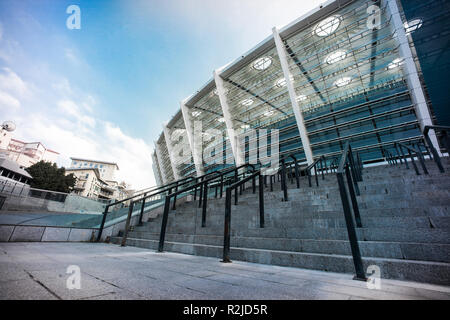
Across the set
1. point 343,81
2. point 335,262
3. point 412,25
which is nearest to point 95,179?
point 343,81

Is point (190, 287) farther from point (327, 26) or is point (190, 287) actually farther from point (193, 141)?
point (193, 141)

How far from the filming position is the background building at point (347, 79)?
11797mm

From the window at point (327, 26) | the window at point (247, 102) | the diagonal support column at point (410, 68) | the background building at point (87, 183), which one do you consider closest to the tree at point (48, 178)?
the background building at point (87, 183)

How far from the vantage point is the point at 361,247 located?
2.24 metres

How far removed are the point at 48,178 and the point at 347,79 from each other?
4098 cm

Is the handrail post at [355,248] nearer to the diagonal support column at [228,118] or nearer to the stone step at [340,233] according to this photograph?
the stone step at [340,233]

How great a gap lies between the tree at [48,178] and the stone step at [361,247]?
37414 mm

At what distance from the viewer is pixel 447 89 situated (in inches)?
453

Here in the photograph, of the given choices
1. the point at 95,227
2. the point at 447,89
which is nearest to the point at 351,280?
the point at 95,227

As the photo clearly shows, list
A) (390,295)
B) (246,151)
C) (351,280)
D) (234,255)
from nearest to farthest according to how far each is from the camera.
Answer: (390,295) → (351,280) → (234,255) → (246,151)

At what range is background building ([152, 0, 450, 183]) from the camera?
11797 mm

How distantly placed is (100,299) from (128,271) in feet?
2.92
